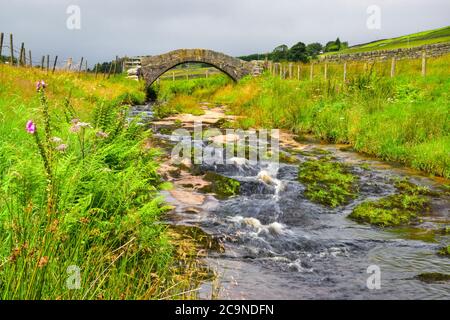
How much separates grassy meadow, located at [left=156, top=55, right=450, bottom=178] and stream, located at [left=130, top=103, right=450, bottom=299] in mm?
1548

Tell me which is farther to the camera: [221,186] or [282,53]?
[282,53]

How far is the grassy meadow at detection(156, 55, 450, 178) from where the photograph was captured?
13078 millimetres

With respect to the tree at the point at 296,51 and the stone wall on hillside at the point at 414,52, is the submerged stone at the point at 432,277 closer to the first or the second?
the stone wall on hillside at the point at 414,52

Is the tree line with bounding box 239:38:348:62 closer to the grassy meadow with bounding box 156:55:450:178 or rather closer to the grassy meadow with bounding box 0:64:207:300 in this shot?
the grassy meadow with bounding box 156:55:450:178

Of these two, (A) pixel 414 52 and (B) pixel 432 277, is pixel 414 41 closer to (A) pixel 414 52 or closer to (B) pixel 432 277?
(A) pixel 414 52

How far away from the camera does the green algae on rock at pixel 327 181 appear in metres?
9.47

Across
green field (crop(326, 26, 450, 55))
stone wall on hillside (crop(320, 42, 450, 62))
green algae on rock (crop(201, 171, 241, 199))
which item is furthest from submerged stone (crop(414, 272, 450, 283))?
green field (crop(326, 26, 450, 55))

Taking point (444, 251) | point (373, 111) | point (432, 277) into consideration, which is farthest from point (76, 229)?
point (373, 111)

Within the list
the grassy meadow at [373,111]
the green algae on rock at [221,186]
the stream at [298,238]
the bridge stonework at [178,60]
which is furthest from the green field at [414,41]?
the green algae on rock at [221,186]

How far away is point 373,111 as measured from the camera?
16.5m

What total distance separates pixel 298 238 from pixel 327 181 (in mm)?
3777

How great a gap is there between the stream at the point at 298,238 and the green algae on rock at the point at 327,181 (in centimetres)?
19
